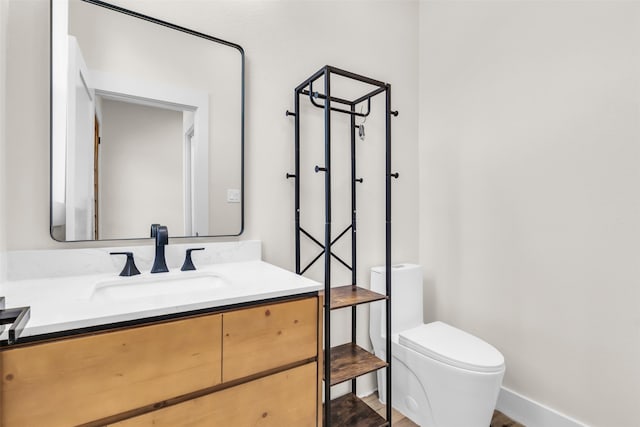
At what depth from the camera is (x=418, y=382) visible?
63.9 inches

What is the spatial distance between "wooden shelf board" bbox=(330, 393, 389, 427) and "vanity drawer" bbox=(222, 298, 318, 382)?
0.72 metres

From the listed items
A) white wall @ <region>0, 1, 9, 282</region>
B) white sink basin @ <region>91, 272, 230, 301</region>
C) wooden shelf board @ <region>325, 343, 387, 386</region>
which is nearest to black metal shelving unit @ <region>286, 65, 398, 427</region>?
wooden shelf board @ <region>325, 343, 387, 386</region>

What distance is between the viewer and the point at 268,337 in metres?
0.96

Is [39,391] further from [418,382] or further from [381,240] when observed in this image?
[381,240]

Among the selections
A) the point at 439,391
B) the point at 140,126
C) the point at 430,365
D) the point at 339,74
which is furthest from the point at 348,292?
the point at 140,126

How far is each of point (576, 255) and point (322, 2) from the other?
183 cm

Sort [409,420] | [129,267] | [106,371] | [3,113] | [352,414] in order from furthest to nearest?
[409,420], [352,414], [129,267], [3,113], [106,371]

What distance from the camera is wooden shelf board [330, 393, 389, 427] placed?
4.94 ft

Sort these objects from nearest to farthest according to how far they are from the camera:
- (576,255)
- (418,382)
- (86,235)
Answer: (86,235), (576,255), (418,382)

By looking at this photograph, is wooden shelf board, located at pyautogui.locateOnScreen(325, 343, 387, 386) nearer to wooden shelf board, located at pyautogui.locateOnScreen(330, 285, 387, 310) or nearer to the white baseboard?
wooden shelf board, located at pyautogui.locateOnScreen(330, 285, 387, 310)

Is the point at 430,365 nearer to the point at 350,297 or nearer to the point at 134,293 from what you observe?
the point at 350,297

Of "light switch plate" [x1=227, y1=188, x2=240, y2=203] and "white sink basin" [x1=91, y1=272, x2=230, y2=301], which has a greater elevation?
"light switch plate" [x1=227, y1=188, x2=240, y2=203]

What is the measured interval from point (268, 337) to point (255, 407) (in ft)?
0.66

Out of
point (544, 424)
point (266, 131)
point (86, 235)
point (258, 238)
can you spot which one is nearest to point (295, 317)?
point (258, 238)
